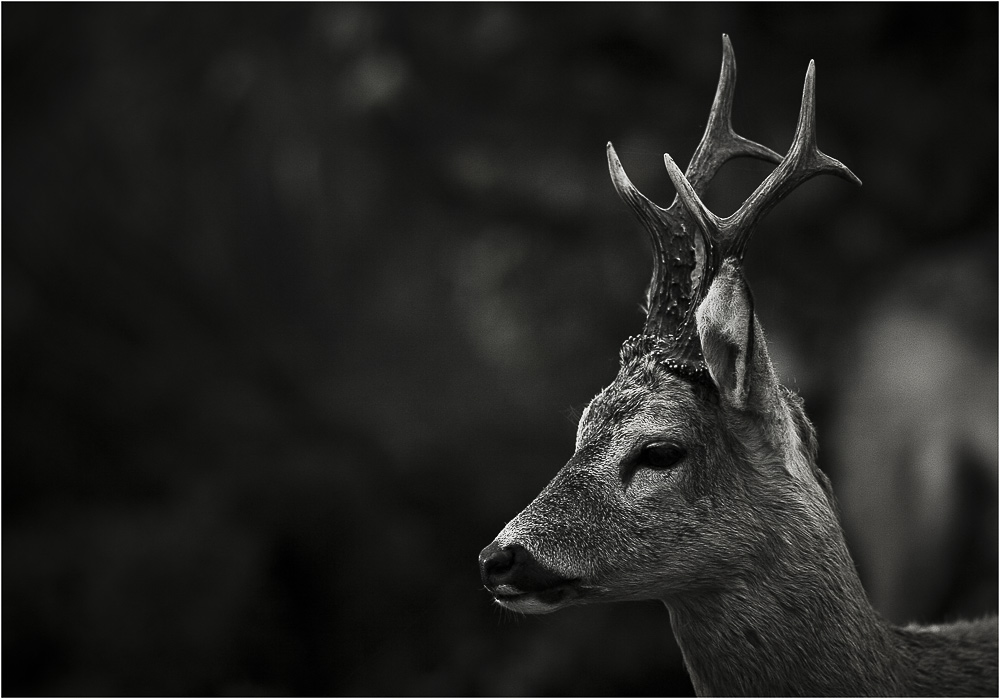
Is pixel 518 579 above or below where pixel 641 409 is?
below

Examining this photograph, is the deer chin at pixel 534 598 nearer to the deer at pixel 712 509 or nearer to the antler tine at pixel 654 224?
the deer at pixel 712 509

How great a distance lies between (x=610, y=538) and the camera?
131 centimetres

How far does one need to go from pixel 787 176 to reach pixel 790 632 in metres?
0.64

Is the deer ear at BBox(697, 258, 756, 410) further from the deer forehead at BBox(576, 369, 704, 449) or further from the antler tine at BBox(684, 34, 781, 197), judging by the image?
the antler tine at BBox(684, 34, 781, 197)

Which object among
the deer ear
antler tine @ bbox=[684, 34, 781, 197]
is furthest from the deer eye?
antler tine @ bbox=[684, 34, 781, 197]

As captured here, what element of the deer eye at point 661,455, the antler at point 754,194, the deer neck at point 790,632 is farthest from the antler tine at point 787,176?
the deer neck at point 790,632

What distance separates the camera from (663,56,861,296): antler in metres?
1.35

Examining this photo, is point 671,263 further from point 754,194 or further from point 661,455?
point 661,455

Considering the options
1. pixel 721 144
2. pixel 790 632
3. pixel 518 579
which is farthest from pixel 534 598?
pixel 721 144

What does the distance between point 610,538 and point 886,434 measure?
8.79 ft

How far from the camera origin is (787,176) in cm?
139

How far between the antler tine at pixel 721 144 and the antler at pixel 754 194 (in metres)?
0.15

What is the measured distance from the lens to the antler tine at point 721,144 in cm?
157

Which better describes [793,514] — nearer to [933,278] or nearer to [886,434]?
[886,434]
